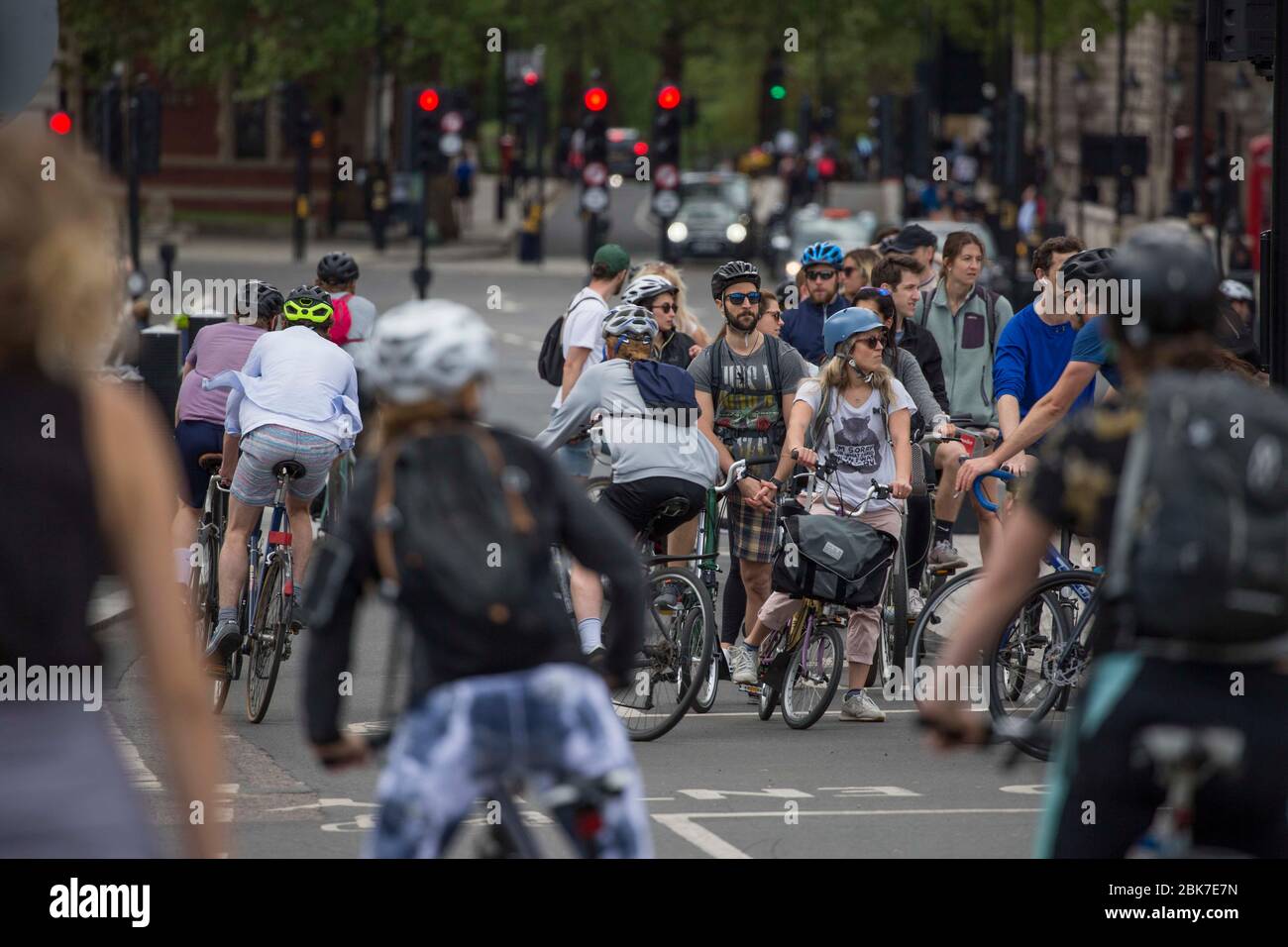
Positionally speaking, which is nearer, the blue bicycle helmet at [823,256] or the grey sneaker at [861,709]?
the grey sneaker at [861,709]

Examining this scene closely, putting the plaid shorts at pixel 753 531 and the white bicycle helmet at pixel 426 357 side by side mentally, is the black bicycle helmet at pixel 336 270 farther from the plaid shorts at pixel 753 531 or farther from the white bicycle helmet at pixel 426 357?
the white bicycle helmet at pixel 426 357

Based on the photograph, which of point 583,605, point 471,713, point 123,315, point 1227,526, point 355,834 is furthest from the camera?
point 123,315

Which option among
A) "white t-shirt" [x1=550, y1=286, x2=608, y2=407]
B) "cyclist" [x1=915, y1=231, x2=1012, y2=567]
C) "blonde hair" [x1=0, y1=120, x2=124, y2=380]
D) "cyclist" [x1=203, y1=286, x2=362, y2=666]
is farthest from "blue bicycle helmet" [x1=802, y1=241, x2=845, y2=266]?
"blonde hair" [x1=0, y1=120, x2=124, y2=380]

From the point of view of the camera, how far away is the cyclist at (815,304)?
1305cm

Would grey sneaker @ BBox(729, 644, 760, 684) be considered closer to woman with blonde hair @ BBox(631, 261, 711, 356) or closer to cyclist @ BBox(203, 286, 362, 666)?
cyclist @ BBox(203, 286, 362, 666)

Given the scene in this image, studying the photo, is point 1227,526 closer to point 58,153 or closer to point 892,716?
point 58,153

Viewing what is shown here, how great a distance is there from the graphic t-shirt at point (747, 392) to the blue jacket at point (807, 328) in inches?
88.9

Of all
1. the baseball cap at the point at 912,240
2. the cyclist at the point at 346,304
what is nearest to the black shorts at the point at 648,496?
the cyclist at the point at 346,304

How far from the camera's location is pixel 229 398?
10.2 metres

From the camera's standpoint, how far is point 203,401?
11.0 metres
